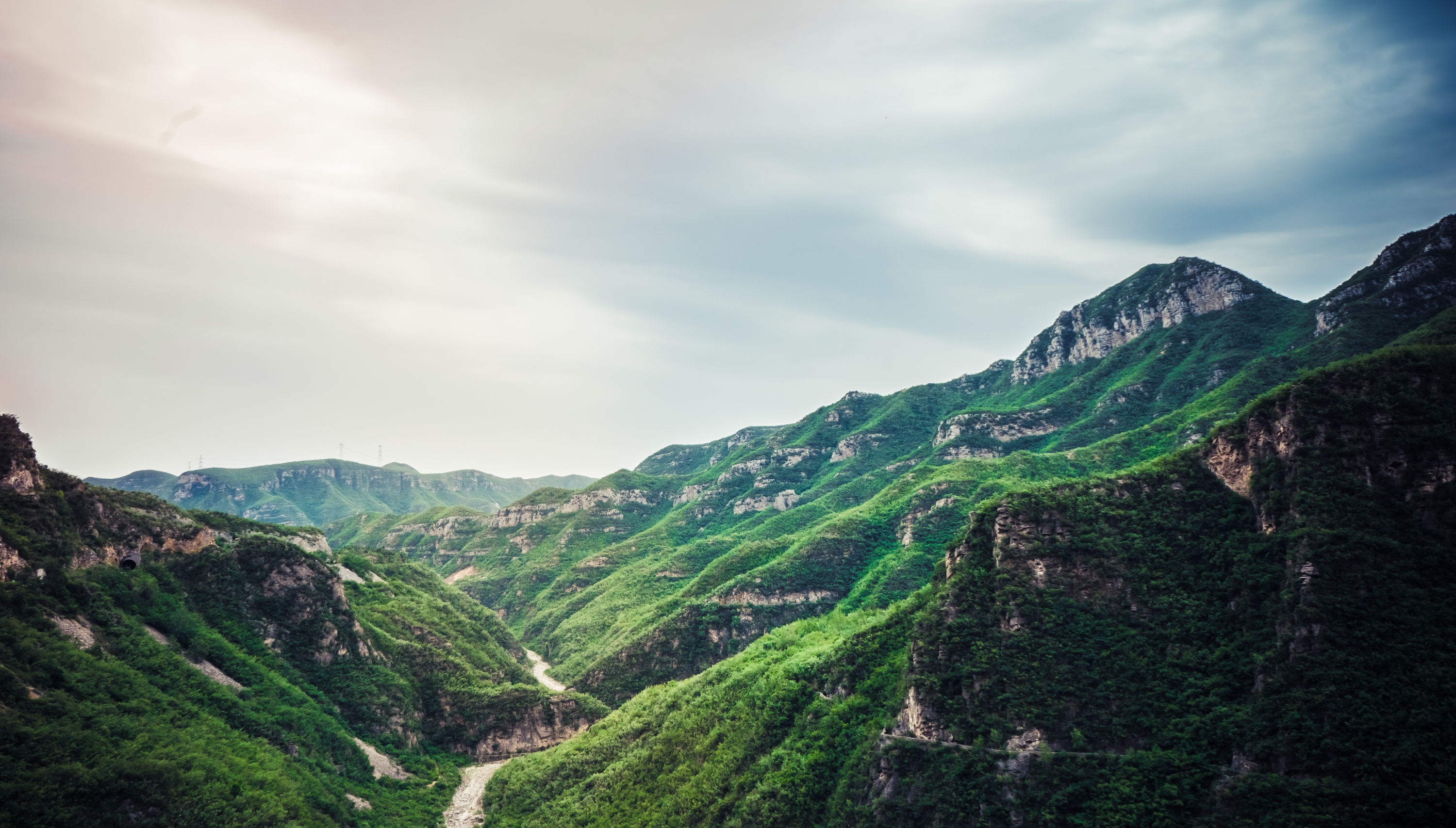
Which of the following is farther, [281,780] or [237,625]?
[237,625]

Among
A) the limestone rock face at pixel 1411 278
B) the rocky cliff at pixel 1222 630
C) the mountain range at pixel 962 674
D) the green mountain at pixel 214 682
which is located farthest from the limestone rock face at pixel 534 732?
the limestone rock face at pixel 1411 278

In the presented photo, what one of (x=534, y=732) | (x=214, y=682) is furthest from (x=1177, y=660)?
(x=534, y=732)

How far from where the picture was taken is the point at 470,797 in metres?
120

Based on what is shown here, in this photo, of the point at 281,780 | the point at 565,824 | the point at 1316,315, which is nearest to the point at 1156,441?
the point at 1316,315

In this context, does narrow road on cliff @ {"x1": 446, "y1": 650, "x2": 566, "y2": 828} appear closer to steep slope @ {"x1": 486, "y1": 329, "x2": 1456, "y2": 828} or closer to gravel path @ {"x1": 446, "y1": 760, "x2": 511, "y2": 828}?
gravel path @ {"x1": 446, "y1": 760, "x2": 511, "y2": 828}

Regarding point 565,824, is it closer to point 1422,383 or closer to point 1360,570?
point 1360,570

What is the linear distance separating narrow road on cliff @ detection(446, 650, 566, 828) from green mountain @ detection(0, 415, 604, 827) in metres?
2.05

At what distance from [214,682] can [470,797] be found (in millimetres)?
49984

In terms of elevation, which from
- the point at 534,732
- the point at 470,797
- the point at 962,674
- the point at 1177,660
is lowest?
the point at 470,797

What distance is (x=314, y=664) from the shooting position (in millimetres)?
120438

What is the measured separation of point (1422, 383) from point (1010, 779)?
6010 centimetres

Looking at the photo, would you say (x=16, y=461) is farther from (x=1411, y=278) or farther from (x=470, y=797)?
(x=1411, y=278)

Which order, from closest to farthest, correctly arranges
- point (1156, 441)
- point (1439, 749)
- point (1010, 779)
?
point (1439, 749) < point (1010, 779) < point (1156, 441)

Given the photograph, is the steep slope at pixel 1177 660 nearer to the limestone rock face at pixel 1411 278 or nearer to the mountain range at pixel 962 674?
the mountain range at pixel 962 674
